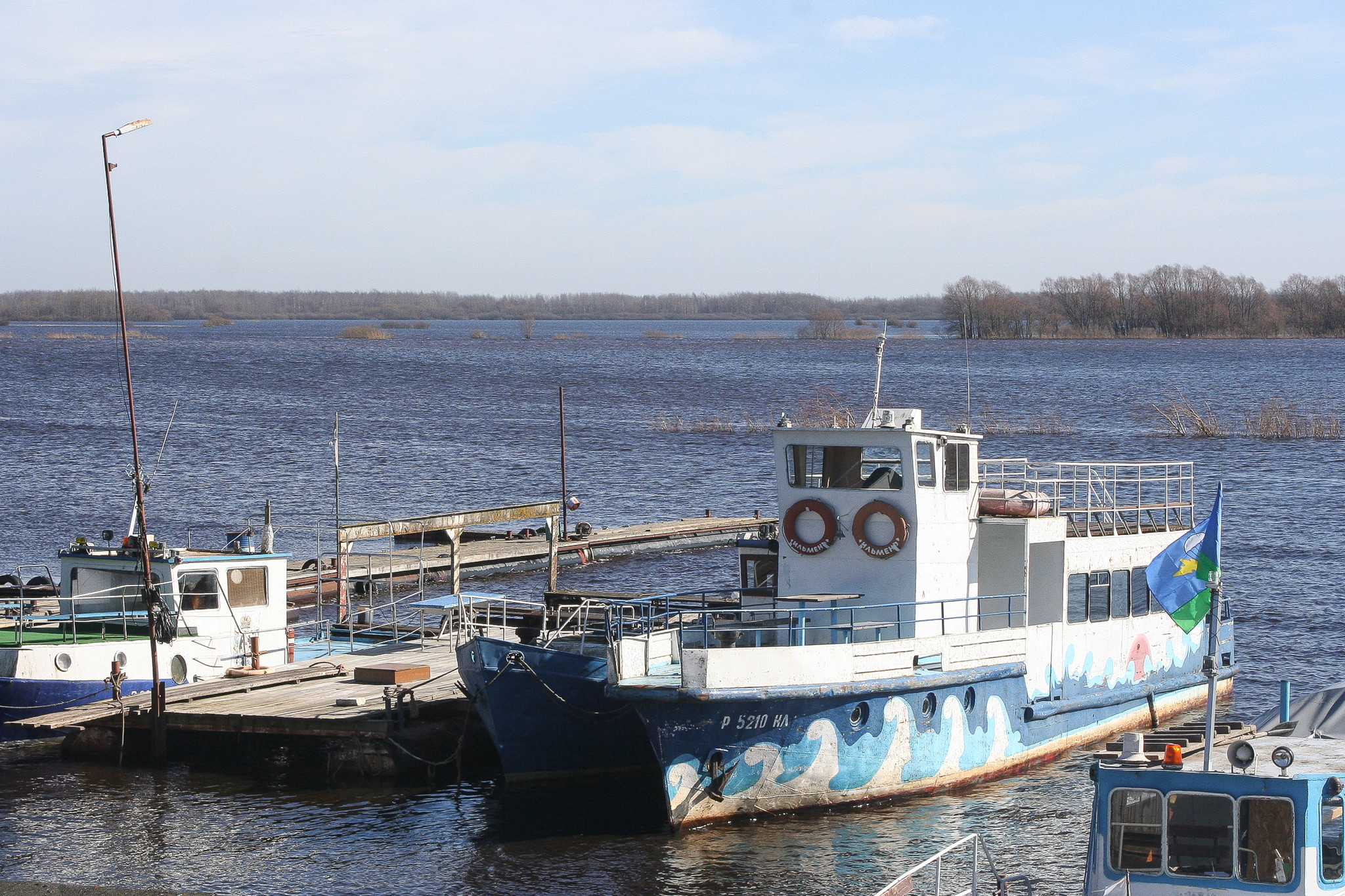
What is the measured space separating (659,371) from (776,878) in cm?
12338

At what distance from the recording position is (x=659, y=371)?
140250mm

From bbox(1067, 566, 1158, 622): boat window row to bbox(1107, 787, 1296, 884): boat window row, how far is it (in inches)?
470

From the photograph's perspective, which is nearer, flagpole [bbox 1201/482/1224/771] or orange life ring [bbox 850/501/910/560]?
flagpole [bbox 1201/482/1224/771]

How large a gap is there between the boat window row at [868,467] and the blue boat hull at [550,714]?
178 inches

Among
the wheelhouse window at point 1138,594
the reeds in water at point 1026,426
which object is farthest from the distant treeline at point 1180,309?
the wheelhouse window at point 1138,594

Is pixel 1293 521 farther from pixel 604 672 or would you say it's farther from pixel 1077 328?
pixel 1077 328

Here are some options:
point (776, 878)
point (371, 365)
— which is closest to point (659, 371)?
point (371, 365)

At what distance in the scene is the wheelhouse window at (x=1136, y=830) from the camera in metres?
11.4

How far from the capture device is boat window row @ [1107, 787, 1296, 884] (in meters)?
11.0

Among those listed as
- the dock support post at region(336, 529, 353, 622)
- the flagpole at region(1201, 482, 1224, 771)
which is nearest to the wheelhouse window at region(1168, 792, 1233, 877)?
the flagpole at region(1201, 482, 1224, 771)

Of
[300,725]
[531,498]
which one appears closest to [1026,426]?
[531,498]

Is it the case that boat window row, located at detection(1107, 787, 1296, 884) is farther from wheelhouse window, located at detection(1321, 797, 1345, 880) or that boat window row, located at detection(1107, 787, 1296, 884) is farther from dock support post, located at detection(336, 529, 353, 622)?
dock support post, located at detection(336, 529, 353, 622)

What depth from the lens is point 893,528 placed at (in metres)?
21.2

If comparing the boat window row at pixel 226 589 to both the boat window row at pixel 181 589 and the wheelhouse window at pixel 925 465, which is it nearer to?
the boat window row at pixel 181 589
